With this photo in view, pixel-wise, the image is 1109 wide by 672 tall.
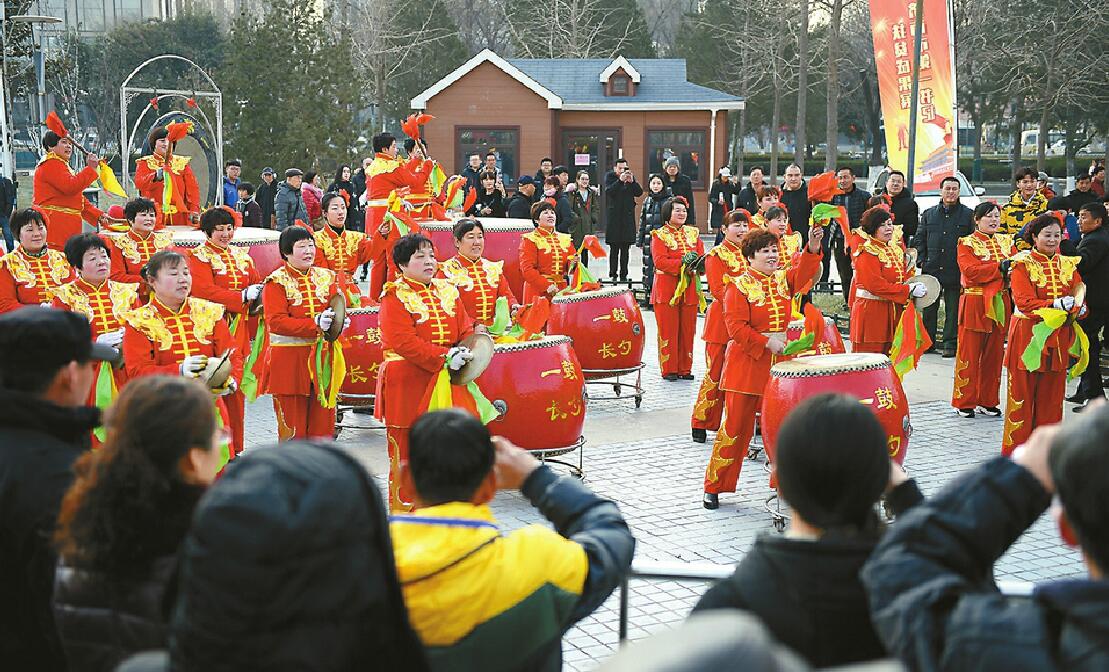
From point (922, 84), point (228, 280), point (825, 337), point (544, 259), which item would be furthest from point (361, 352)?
point (922, 84)

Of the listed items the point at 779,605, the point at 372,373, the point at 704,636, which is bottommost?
the point at 372,373

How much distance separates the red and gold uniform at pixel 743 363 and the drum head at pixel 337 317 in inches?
85.5

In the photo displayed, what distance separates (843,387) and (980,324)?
133 inches

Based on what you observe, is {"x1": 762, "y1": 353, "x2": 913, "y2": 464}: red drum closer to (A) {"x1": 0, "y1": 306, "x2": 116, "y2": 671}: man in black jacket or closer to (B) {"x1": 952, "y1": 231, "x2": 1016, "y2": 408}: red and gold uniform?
(B) {"x1": 952, "y1": 231, "x2": 1016, "y2": 408}: red and gold uniform

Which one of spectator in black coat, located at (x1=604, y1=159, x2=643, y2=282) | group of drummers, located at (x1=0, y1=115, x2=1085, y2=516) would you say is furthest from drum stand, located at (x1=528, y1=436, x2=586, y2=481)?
spectator in black coat, located at (x1=604, y1=159, x2=643, y2=282)

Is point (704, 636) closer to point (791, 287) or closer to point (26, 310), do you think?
point (26, 310)

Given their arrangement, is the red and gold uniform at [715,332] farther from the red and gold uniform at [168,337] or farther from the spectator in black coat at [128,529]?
the spectator in black coat at [128,529]

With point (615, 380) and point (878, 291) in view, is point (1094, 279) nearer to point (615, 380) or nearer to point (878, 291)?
point (878, 291)

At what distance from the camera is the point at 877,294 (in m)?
8.80

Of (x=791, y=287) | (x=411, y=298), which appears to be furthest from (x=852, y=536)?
(x=791, y=287)

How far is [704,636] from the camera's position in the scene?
3.86 feet

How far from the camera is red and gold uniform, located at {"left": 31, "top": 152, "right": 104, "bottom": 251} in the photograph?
1178cm

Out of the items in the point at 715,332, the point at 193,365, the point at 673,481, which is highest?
the point at 193,365

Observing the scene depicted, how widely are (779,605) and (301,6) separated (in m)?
24.7
